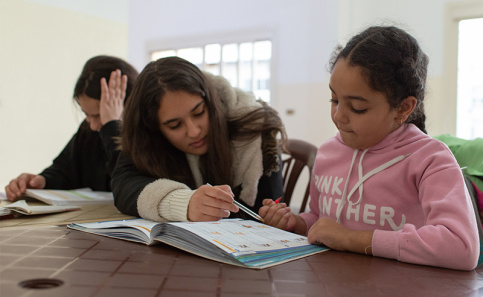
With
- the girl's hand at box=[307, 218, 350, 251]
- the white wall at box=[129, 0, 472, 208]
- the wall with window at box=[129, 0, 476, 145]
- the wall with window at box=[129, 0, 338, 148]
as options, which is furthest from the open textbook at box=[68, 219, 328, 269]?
the wall with window at box=[129, 0, 338, 148]

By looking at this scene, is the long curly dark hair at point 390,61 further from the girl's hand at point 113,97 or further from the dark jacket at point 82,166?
the dark jacket at point 82,166

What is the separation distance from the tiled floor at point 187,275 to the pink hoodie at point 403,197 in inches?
1.3

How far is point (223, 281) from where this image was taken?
62 cm

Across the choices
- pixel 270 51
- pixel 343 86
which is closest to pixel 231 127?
pixel 343 86

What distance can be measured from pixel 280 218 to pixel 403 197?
0.28m

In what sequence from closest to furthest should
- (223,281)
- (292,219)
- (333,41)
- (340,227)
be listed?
(223,281) → (340,227) → (292,219) → (333,41)

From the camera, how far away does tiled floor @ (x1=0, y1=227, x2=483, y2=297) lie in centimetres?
58

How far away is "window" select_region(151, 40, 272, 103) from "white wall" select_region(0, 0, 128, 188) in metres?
0.78

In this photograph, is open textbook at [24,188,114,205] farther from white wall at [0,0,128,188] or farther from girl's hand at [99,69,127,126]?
white wall at [0,0,128,188]

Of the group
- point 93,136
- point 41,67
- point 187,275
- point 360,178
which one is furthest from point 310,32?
point 187,275

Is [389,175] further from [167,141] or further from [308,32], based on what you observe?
[308,32]

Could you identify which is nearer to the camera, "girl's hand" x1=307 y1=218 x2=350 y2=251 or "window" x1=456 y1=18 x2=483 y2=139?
"girl's hand" x1=307 y1=218 x2=350 y2=251

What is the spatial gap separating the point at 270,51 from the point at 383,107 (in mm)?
3734

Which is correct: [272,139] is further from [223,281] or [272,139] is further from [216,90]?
[223,281]
